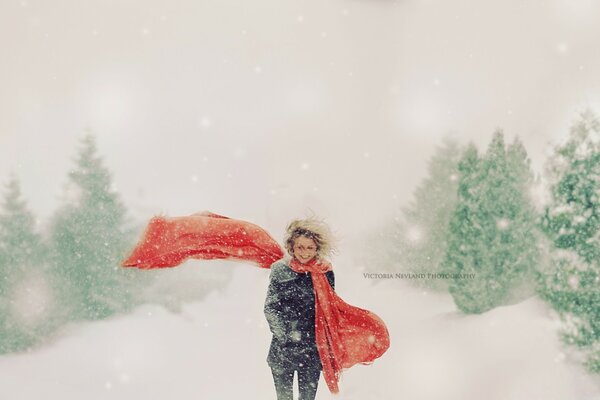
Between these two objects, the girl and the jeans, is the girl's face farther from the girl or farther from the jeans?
the jeans

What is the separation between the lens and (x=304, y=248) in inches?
105

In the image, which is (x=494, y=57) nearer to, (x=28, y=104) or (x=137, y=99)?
(x=137, y=99)

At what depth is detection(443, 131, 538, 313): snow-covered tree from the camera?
3.33 m

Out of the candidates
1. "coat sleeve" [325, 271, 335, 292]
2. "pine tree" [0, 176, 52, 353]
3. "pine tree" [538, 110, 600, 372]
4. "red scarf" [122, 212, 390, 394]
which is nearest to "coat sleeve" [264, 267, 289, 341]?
"red scarf" [122, 212, 390, 394]

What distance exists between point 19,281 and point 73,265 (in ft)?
1.09

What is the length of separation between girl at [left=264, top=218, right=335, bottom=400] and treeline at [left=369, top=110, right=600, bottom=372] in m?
0.73

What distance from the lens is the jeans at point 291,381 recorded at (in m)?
2.70

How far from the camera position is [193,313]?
330 centimetres

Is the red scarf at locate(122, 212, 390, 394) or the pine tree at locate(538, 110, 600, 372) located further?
the pine tree at locate(538, 110, 600, 372)

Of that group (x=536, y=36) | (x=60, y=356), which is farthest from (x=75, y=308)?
(x=536, y=36)

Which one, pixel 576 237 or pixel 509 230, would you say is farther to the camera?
pixel 509 230

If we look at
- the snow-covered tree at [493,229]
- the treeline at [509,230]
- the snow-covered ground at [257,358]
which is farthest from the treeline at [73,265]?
the snow-covered tree at [493,229]

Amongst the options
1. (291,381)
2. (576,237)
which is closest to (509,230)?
(576,237)

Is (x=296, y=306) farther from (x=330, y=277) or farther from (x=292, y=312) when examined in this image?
(x=330, y=277)
